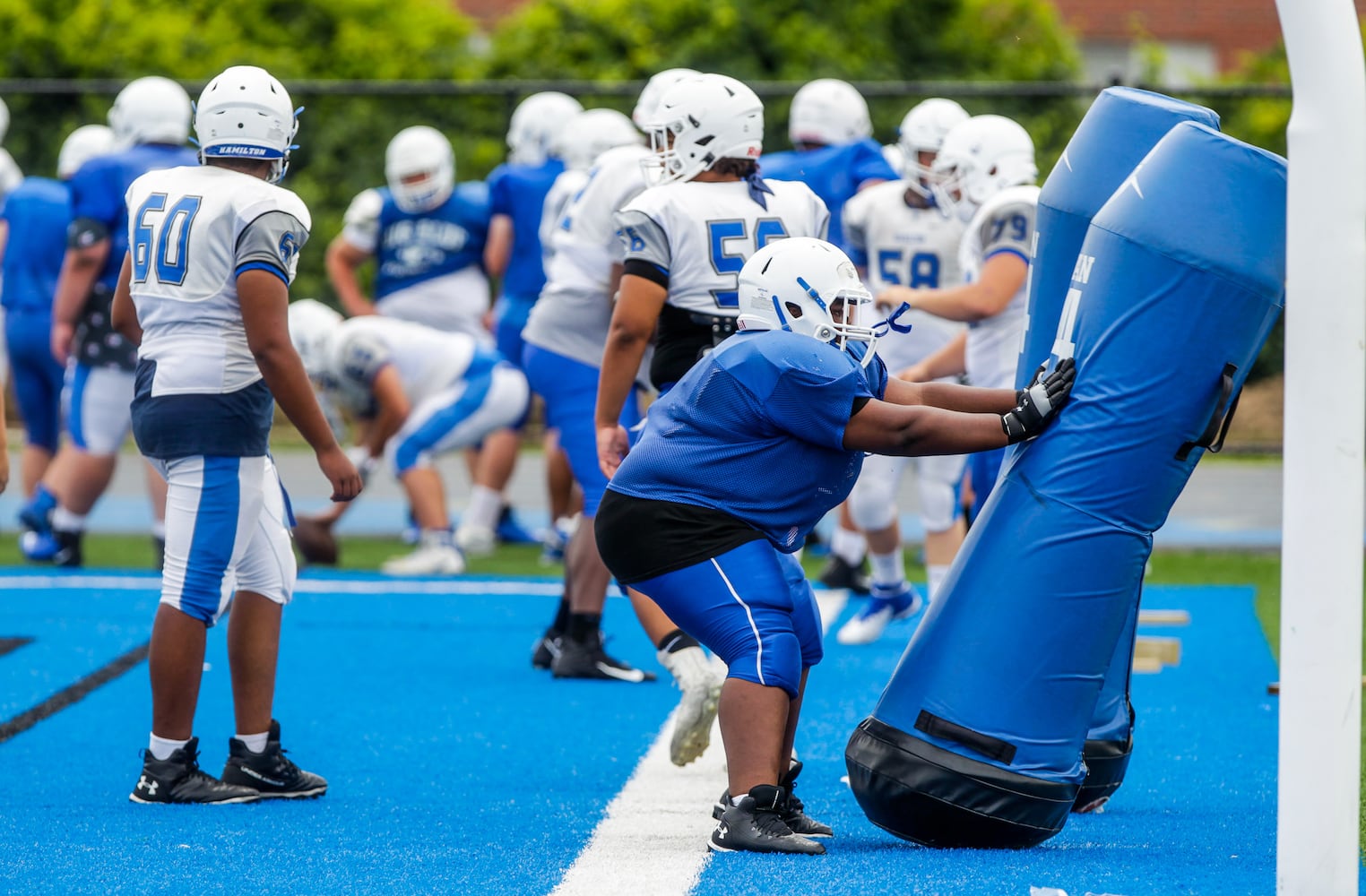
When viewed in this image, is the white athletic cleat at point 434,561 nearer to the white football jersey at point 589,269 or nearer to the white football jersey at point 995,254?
the white football jersey at point 589,269

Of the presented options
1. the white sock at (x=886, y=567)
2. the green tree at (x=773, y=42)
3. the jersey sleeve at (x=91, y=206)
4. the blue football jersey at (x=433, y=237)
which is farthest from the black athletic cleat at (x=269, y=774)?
the green tree at (x=773, y=42)

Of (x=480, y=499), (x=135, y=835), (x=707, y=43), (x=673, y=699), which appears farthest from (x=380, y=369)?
(x=707, y=43)

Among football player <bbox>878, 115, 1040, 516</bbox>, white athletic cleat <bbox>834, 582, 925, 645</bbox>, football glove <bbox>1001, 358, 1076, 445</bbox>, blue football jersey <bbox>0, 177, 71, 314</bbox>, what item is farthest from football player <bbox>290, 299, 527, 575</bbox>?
football glove <bbox>1001, 358, 1076, 445</bbox>

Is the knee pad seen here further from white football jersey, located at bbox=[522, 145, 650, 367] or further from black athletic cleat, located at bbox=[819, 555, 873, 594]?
black athletic cleat, located at bbox=[819, 555, 873, 594]

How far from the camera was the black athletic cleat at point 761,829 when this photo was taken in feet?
Result: 12.9

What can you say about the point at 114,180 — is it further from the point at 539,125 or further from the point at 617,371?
the point at 617,371

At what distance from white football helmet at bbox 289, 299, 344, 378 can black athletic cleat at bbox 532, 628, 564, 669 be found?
8.40 feet

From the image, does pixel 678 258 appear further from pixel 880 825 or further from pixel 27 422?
pixel 27 422

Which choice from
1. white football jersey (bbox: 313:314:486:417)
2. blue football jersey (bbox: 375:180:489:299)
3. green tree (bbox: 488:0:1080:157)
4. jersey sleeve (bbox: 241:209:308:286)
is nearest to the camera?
jersey sleeve (bbox: 241:209:308:286)

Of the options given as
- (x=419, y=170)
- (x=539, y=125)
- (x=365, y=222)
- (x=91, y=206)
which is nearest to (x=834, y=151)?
(x=539, y=125)

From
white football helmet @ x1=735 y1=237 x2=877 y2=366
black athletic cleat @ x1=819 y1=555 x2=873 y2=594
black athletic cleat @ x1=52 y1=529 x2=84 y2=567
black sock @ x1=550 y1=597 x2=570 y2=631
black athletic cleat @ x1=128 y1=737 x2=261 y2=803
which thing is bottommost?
black athletic cleat @ x1=52 y1=529 x2=84 y2=567

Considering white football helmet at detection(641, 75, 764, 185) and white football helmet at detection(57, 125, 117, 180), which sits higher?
white football helmet at detection(641, 75, 764, 185)

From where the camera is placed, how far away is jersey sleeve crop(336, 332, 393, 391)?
8.69m

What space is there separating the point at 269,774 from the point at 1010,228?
9.74ft
